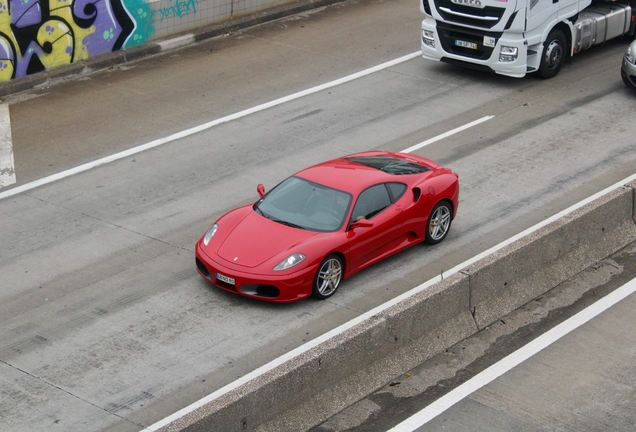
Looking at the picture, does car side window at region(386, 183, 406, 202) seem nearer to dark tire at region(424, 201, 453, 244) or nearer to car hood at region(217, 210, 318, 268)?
dark tire at region(424, 201, 453, 244)

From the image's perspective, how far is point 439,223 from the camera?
43.9 ft

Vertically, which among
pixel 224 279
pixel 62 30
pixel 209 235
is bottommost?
pixel 224 279

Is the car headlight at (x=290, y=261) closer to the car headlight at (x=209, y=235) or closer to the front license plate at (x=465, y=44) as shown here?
the car headlight at (x=209, y=235)

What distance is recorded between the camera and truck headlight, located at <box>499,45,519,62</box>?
19172 millimetres

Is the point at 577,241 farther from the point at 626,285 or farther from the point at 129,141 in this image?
the point at 129,141

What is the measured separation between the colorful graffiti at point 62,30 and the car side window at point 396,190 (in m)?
9.48

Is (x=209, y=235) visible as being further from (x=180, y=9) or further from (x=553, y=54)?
(x=180, y=9)

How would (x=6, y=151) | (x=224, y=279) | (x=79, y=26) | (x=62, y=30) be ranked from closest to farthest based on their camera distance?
(x=224, y=279) < (x=6, y=151) < (x=62, y=30) < (x=79, y=26)

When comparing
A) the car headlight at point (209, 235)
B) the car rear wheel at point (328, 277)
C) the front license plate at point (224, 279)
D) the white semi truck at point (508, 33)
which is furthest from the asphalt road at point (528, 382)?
the white semi truck at point (508, 33)

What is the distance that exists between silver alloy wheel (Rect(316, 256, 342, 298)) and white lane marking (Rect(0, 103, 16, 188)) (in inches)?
239

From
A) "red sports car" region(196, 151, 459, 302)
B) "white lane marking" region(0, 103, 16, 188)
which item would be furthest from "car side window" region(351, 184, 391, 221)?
"white lane marking" region(0, 103, 16, 188)

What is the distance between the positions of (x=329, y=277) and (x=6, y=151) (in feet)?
23.9

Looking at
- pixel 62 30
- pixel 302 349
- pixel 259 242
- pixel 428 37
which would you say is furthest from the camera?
pixel 428 37

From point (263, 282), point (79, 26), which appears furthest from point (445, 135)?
point (79, 26)
